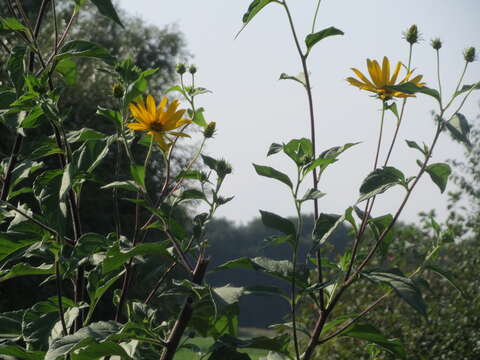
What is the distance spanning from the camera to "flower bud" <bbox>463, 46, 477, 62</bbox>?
0.94 metres

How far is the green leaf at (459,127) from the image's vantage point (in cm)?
74

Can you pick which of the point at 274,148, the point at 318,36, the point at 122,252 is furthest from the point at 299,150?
the point at 122,252

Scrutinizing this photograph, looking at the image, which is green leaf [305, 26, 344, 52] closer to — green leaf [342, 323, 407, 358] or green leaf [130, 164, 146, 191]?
green leaf [130, 164, 146, 191]

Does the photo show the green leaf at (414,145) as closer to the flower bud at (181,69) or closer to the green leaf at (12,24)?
the flower bud at (181,69)

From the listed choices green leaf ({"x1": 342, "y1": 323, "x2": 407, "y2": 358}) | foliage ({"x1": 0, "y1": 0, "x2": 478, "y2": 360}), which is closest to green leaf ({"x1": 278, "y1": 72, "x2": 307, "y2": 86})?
foliage ({"x1": 0, "y1": 0, "x2": 478, "y2": 360})

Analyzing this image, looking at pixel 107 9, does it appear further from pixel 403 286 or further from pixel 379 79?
pixel 403 286

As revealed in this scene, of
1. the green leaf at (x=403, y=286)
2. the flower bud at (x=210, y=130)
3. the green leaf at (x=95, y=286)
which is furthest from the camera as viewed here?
the flower bud at (x=210, y=130)

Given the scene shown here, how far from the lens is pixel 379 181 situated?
2.48 ft

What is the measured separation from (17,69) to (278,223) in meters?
0.46

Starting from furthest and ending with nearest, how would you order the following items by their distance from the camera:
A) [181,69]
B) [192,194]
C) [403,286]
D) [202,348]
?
[202,348]
[181,69]
[192,194]
[403,286]

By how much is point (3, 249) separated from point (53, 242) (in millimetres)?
93

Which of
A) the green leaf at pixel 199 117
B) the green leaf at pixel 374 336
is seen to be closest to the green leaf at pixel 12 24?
the green leaf at pixel 199 117

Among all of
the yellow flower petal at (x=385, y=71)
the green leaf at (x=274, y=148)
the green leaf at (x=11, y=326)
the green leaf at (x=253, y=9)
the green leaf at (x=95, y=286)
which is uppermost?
the green leaf at (x=253, y=9)

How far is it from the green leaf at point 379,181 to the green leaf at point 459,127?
0.08m
